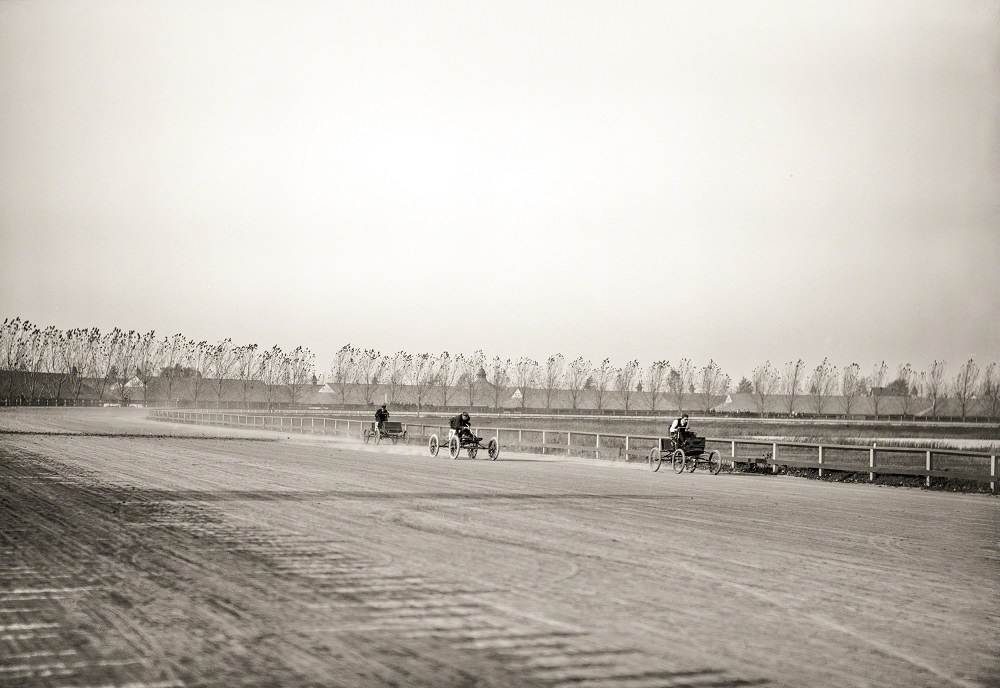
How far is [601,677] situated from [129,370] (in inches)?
6113

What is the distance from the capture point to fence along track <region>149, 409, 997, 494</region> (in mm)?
25031

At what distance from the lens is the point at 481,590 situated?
29.0 ft

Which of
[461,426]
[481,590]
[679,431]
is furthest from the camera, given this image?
[461,426]

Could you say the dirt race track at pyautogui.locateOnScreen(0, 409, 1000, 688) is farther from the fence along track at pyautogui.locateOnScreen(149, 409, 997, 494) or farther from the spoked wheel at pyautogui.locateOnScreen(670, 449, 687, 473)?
the spoked wheel at pyautogui.locateOnScreen(670, 449, 687, 473)

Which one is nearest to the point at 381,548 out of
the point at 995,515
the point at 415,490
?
the point at 415,490

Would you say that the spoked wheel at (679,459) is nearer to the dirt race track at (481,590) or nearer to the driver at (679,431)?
the driver at (679,431)

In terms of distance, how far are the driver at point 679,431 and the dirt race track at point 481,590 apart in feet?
32.1

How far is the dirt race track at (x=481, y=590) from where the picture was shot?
20.8ft

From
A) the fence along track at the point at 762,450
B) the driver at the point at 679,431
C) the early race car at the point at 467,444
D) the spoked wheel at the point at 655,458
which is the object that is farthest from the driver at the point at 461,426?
the driver at the point at 679,431

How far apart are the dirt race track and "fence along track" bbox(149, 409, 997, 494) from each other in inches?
268

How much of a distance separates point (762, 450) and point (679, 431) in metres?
18.4

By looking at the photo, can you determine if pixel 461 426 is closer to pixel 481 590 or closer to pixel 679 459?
pixel 679 459

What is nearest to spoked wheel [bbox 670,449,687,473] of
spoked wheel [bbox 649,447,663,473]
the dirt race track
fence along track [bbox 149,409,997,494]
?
spoked wheel [bbox 649,447,663,473]

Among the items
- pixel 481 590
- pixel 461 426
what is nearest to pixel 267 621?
pixel 481 590
